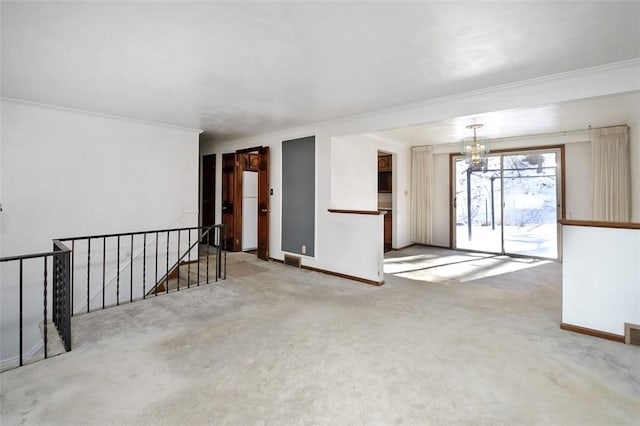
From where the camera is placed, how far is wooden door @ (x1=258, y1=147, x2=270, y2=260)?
19.0 ft

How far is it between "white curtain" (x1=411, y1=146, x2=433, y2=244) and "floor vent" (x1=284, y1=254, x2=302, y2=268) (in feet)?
11.8

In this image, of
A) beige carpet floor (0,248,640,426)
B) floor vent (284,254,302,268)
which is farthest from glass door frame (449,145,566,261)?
floor vent (284,254,302,268)

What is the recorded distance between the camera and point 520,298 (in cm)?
371

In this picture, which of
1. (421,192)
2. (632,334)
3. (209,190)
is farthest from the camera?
(421,192)

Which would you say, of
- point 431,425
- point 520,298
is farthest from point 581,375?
point 520,298

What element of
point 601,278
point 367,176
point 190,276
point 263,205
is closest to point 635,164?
point 601,278

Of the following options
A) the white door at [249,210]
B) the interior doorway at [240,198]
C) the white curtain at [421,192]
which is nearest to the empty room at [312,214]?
the interior doorway at [240,198]

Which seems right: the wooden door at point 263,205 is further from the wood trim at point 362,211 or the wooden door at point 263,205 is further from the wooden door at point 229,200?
the wood trim at point 362,211

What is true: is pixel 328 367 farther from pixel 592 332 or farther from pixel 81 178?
pixel 81 178

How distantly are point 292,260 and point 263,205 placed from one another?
131 centimetres

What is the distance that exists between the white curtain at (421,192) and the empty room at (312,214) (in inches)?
48.9

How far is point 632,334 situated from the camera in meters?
2.56

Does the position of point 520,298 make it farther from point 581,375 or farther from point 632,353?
point 581,375

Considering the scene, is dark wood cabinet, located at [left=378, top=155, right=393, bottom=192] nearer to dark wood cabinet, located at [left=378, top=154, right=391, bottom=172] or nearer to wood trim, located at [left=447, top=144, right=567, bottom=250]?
dark wood cabinet, located at [left=378, top=154, right=391, bottom=172]
